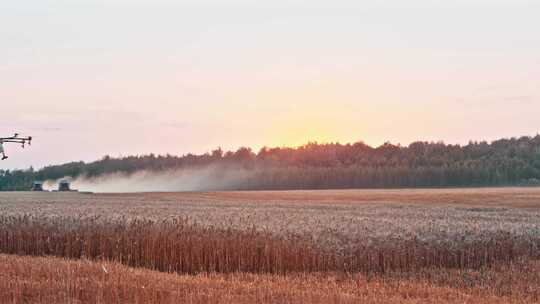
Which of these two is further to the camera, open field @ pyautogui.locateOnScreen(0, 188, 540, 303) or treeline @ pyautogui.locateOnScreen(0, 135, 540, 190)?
treeline @ pyautogui.locateOnScreen(0, 135, 540, 190)

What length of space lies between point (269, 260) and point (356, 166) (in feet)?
336

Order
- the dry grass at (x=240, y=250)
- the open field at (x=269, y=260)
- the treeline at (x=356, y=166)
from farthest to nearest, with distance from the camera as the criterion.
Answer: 1. the treeline at (x=356, y=166)
2. the dry grass at (x=240, y=250)
3. the open field at (x=269, y=260)

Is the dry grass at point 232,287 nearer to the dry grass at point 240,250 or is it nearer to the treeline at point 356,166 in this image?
the dry grass at point 240,250

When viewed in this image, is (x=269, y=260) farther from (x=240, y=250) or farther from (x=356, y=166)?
(x=356, y=166)

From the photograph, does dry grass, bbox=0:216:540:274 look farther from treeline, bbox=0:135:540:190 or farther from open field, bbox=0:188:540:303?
treeline, bbox=0:135:540:190

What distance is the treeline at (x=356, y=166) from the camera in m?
115

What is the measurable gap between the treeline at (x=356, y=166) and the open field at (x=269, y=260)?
8524 centimetres

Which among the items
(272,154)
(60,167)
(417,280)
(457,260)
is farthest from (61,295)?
(60,167)

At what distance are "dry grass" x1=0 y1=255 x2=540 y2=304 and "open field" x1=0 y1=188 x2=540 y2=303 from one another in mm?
32

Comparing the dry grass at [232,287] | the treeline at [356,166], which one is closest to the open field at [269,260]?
the dry grass at [232,287]

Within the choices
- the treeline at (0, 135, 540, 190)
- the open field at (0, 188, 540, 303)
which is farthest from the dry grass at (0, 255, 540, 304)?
the treeline at (0, 135, 540, 190)

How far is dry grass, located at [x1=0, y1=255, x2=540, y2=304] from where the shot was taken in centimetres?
1628

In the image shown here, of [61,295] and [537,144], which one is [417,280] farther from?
[537,144]

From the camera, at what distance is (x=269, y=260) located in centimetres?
2369
